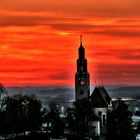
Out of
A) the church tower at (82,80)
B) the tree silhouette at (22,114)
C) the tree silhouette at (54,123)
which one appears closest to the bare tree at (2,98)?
the tree silhouette at (22,114)

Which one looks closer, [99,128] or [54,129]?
[54,129]

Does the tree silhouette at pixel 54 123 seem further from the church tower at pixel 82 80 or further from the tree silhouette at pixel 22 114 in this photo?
the church tower at pixel 82 80

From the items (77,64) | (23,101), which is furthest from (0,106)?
(77,64)

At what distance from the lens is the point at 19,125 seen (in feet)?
523

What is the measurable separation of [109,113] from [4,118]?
2845 centimetres

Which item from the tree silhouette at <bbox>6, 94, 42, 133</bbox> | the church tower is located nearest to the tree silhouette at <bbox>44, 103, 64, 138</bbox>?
the tree silhouette at <bbox>6, 94, 42, 133</bbox>

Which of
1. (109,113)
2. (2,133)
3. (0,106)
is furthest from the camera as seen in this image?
(109,113)

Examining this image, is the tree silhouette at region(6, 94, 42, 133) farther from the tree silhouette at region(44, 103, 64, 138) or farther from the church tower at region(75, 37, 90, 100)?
the church tower at region(75, 37, 90, 100)

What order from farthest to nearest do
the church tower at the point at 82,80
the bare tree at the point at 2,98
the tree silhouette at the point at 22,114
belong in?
the church tower at the point at 82,80 → the bare tree at the point at 2,98 → the tree silhouette at the point at 22,114

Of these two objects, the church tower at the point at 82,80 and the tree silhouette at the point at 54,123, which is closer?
the tree silhouette at the point at 54,123

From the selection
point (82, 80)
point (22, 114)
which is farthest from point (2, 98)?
point (82, 80)

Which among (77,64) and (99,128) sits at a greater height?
(77,64)

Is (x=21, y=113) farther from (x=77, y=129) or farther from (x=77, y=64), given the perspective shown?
(x=77, y=64)

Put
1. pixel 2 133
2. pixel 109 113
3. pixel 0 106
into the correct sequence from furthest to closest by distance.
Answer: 1. pixel 109 113
2. pixel 0 106
3. pixel 2 133
